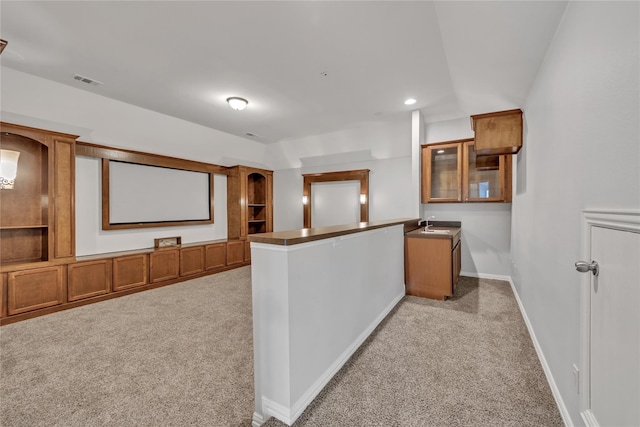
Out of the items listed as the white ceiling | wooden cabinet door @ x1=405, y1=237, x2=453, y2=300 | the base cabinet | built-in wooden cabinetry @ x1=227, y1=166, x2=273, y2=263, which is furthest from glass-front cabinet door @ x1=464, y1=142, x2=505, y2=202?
the base cabinet

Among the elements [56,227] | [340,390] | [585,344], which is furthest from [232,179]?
[585,344]

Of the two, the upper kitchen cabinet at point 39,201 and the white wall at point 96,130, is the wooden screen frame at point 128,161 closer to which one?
the white wall at point 96,130

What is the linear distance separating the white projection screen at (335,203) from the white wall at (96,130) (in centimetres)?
230

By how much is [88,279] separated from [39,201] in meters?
1.13

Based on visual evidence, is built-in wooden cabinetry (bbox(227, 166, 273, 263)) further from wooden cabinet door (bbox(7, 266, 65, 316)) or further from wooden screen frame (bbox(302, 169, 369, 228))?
wooden cabinet door (bbox(7, 266, 65, 316))

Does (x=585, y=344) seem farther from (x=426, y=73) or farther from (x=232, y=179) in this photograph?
(x=232, y=179)

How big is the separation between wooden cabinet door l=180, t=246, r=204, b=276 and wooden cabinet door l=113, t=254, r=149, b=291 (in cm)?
58

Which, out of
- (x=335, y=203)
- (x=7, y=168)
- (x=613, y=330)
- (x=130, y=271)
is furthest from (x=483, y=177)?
(x=7, y=168)

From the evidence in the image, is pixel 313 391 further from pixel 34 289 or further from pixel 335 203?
pixel 335 203

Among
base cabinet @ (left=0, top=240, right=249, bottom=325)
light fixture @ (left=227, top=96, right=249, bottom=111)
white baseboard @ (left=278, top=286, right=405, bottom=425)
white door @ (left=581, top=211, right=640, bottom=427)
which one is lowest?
white baseboard @ (left=278, top=286, right=405, bottom=425)

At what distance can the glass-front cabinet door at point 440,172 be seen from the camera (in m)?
4.38

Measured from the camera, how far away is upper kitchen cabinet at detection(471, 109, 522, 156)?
3.07m

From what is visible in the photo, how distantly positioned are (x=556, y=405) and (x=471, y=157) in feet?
11.5

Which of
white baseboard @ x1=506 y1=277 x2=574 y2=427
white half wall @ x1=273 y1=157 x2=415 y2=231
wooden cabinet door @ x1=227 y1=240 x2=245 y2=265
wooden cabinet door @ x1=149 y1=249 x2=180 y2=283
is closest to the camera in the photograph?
white baseboard @ x1=506 y1=277 x2=574 y2=427
